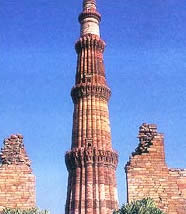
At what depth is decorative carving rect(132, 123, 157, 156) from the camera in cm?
1792

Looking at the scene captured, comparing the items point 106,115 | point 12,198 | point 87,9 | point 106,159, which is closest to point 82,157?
point 106,159

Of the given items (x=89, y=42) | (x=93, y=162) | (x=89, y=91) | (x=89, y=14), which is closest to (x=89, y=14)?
(x=89, y=14)

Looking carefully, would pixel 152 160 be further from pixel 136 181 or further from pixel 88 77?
pixel 88 77

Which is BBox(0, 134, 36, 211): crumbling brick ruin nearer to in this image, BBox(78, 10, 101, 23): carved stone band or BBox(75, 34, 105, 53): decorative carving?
BBox(75, 34, 105, 53): decorative carving

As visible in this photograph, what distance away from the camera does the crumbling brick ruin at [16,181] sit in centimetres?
1689

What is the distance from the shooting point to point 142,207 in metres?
15.8

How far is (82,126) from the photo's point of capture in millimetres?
21359

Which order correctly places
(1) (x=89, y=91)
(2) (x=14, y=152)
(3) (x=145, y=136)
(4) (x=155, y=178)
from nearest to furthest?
(4) (x=155, y=178), (2) (x=14, y=152), (3) (x=145, y=136), (1) (x=89, y=91)

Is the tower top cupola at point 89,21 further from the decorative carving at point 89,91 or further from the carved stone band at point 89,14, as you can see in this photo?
the decorative carving at point 89,91

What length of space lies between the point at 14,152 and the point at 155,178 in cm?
569

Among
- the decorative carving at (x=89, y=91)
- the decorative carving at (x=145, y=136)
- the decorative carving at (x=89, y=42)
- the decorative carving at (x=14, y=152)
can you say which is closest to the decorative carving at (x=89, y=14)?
the decorative carving at (x=89, y=42)

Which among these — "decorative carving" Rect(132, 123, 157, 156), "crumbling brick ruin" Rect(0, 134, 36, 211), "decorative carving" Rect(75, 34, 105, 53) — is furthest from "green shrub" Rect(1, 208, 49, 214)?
"decorative carving" Rect(75, 34, 105, 53)

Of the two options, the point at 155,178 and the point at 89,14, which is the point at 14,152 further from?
the point at 89,14

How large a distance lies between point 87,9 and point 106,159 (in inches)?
341
